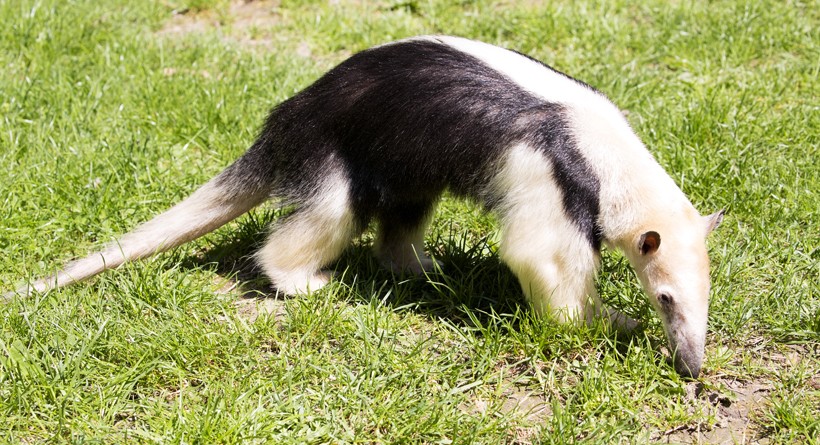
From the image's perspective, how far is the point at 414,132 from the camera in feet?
14.5

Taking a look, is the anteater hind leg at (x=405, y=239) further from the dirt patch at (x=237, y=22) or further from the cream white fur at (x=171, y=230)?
the dirt patch at (x=237, y=22)

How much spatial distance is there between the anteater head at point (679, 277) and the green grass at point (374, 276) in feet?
0.65

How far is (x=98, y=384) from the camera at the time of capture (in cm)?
410

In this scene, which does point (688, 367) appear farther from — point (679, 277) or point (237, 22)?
point (237, 22)

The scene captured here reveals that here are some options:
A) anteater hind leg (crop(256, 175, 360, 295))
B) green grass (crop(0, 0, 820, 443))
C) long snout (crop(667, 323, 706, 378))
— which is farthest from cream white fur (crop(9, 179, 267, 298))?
long snout (crop(667, 323, 706, 378))

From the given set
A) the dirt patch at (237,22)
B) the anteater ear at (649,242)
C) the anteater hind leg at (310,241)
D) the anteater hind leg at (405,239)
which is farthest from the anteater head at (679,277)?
the dirt patch at (237,22)

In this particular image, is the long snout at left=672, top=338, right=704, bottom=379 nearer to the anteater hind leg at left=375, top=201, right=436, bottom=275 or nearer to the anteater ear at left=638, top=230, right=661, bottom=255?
the anteater ear at left=638, top=230, right=661, bottom=255

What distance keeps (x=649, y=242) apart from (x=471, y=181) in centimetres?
90

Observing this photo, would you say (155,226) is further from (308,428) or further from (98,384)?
(308,428)

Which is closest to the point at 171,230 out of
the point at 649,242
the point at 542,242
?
the point at 542,242

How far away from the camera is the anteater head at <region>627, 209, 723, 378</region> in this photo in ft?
13.1

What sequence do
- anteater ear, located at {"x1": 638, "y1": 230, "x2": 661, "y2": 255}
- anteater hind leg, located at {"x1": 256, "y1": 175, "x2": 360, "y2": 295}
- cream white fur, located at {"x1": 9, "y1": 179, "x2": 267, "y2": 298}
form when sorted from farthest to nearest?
cream white fur, located at {"x1": 9, "y1": 179, "x2": 267, "y2": 298} → anteater hind leg, located at {"x1": 256, "y1": 175, "x2": 360, "y2": 295} → anteater ear, located at {"x1": 638, "y1": 230, "x2": 661, "y2": 255}

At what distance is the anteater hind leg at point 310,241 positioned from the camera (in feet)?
15.2

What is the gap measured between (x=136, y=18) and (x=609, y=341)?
5779 millimetres
